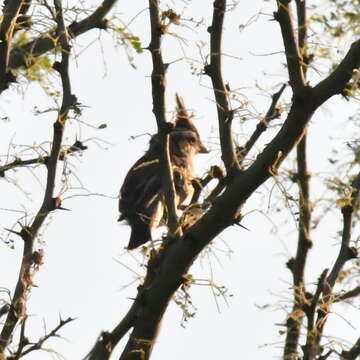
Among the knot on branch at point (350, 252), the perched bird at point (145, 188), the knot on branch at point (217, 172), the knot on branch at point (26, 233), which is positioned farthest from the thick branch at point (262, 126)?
the perched bird at point (145, 188)

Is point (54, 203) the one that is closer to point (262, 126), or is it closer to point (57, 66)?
point (57, 66)

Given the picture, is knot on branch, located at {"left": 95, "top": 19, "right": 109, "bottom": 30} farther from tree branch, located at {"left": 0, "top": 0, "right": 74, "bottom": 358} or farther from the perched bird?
the perched bird

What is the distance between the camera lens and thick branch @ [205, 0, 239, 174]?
438 cm

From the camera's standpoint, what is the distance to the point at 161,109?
4258mm

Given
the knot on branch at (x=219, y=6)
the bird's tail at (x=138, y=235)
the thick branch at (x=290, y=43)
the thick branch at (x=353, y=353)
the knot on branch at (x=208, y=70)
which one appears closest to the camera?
the thick branch at (x=353, y=353)

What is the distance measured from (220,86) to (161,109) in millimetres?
401

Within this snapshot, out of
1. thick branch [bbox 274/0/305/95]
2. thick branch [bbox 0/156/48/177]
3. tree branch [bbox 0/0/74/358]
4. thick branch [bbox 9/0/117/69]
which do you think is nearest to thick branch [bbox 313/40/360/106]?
thick branch [bbox 274/0/305/95]

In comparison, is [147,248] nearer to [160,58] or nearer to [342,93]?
[160,58]

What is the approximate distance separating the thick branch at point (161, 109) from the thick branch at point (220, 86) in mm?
253

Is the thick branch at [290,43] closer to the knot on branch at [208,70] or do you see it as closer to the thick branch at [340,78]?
the thick branch at [340,78]

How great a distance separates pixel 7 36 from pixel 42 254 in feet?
3.22

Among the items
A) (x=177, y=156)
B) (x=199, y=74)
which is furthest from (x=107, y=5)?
(x=177, y=156)

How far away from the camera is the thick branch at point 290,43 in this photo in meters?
4.05

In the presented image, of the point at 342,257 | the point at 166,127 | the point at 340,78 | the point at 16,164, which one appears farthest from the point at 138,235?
the point at 340,78
